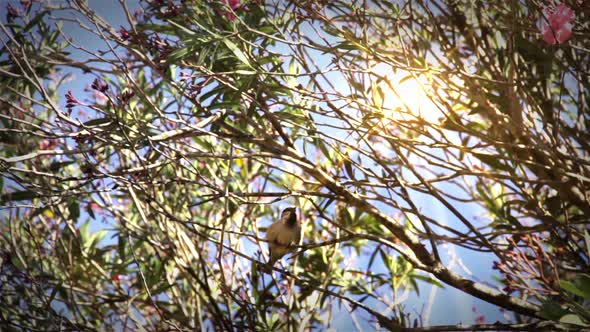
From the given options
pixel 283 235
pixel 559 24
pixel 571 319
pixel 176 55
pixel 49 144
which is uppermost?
pixel 49 144

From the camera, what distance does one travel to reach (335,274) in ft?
6.20

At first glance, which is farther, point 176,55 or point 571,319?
point 176,55

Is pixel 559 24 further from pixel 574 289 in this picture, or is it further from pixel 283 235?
pixel 283 235

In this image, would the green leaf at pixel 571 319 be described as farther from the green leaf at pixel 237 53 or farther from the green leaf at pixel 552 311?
the green leaf at pixel 237 53

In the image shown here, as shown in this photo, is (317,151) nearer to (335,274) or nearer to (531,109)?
(335,274)

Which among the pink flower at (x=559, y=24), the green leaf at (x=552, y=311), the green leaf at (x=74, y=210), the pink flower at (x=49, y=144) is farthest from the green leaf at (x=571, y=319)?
the pink flower at (x=49, y=144)

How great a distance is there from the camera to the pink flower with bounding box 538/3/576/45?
3.11ft

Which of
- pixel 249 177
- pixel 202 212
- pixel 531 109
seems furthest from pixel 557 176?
pixel 202 212

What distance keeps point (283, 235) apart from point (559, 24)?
0.75 metres

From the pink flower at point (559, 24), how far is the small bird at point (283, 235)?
2.27 ft

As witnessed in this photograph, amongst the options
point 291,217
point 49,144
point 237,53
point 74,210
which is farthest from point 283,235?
point 49,144

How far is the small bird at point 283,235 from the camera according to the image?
1.23 m

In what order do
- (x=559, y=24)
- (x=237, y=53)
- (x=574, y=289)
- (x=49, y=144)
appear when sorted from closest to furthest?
1. (x=574, y=289)
2. (x=559, y=24)
3. (x=237, y=53)
4. (x=49, y=144)

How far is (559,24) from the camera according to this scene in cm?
96
